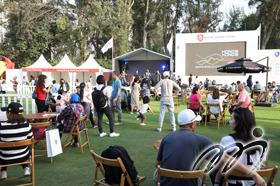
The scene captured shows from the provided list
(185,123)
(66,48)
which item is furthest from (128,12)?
(185,123)

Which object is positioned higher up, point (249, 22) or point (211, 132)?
point (249, 22)

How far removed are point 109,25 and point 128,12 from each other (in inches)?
130

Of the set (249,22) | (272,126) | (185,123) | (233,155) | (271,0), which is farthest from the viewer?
(249,22)

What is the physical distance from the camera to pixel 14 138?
11.0 ft

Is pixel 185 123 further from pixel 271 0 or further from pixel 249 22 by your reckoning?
pixel 249 22

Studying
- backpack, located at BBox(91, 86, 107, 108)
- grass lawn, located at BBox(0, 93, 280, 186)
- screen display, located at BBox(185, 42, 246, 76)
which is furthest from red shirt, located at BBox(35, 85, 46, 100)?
screen display, located at BBox(185, 42, 246, 76)

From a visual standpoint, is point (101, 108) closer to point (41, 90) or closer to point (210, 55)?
point (41, 90)

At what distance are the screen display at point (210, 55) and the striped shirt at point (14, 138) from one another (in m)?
20.9

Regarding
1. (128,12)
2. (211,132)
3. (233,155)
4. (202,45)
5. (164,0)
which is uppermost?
(164,0)

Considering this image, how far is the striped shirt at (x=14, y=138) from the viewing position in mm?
3186

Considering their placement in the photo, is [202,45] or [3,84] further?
[202,45]

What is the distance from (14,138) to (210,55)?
849 inches

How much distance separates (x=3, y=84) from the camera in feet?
46.7

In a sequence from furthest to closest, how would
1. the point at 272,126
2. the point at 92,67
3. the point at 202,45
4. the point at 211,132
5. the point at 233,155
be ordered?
the point at 202,45 < the point at 92,67 < the point at 272,126 < the point at 211,132 < the point at 233,155
